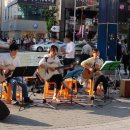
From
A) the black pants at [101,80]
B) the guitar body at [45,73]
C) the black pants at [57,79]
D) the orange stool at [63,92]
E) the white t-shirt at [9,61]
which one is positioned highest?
the white t-shirt at [9,61]

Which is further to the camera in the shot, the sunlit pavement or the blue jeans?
the blue jeans

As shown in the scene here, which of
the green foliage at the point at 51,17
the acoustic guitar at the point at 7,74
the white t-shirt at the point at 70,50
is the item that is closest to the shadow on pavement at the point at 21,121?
the acoustic guitar at the point at 7,74

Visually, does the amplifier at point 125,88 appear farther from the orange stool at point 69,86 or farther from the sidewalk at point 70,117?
the orange stool at point 69,86

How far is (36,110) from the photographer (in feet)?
33.7

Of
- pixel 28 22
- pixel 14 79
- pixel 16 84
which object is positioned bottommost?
pixel 16 84

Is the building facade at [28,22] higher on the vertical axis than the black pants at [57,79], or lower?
higher

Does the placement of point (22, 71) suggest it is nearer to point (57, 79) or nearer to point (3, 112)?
point (57, 79)

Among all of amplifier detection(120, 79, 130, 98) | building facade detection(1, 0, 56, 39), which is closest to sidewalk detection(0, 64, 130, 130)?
amplifier detection(120, 79, 130, 98)

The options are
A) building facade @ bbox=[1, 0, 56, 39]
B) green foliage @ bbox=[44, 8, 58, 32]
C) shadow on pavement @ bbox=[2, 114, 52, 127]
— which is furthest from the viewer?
building facade @ bbox=[1, 0, 56, 39]

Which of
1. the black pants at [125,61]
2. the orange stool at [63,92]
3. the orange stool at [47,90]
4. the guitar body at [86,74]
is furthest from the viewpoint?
the black pants at [125,61]

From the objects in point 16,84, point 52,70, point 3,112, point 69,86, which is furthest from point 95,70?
point 3,112

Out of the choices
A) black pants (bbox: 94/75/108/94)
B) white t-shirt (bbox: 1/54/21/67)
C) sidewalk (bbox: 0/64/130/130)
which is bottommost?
sidewalk (bbox: 0/64/130/130)

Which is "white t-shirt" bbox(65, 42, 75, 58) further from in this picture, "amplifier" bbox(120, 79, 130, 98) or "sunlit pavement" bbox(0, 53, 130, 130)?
"sunlit pavement" bbox(0, 53, 130, 130)

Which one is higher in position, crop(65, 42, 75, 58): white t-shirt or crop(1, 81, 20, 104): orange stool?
crop(65, 42, 75, 58): white t-shirt
